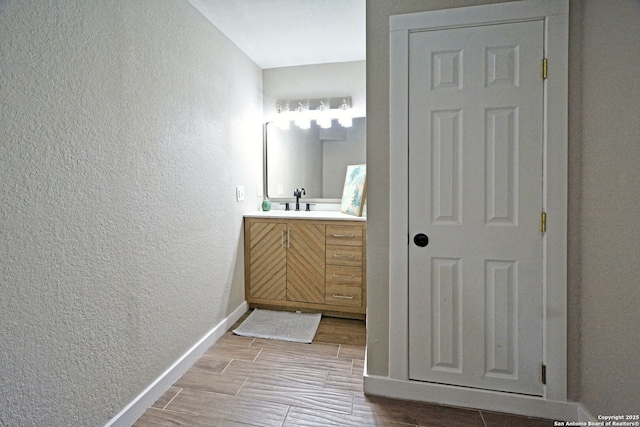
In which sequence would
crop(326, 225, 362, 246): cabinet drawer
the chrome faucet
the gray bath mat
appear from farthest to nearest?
the chrome faucet
crop(326, 225, 362, 246): cabinet drawer
the gray bath mat

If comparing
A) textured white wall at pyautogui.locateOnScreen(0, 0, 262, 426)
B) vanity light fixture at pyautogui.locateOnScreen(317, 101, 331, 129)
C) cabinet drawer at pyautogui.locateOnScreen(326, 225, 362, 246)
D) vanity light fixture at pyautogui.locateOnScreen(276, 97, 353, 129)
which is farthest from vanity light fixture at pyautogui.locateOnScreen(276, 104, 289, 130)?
cabinet drawer at pyautogui.locateOnScreen(326, 225, 362, 246)

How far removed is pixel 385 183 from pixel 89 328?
1578 millimetres

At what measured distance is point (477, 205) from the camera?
161 centimetres

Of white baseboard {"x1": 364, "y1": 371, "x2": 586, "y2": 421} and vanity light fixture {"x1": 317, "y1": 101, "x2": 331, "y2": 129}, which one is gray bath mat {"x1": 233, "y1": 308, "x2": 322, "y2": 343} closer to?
white baseboard {"x1": 364, "y1": 371, "x2": 586, "y2": 421}

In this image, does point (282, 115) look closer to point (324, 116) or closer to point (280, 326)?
point (324, 116)

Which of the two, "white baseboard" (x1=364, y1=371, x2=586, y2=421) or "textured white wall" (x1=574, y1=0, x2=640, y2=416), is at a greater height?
"textured white wall" (x1=574, y1=0, x2=640, y2=416)

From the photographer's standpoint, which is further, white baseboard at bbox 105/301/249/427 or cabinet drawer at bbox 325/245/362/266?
cabinet drawer at bbox 325/245/362/266

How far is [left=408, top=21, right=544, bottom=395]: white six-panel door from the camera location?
5.09 ft

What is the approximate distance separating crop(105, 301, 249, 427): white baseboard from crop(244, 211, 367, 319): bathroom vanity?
0.48m

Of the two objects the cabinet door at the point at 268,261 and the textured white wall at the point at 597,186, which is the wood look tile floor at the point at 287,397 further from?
the cabinet door at the point at 268,261

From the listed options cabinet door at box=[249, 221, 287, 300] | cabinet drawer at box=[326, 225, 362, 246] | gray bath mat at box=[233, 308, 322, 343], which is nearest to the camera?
gray bath mat at box=[233, 308, 322, 343]

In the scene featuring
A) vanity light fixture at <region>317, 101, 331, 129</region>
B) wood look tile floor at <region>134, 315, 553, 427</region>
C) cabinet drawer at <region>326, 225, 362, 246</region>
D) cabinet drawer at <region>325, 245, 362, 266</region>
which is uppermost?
vanity light fixture at <region>317, 101, 331, 129</region>

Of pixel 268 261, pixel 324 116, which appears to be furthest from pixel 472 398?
pixel 324 116

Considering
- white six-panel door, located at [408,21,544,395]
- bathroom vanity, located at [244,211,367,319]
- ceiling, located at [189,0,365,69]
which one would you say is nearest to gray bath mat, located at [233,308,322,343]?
bathroom vanity, located at [244,211,367,319]
